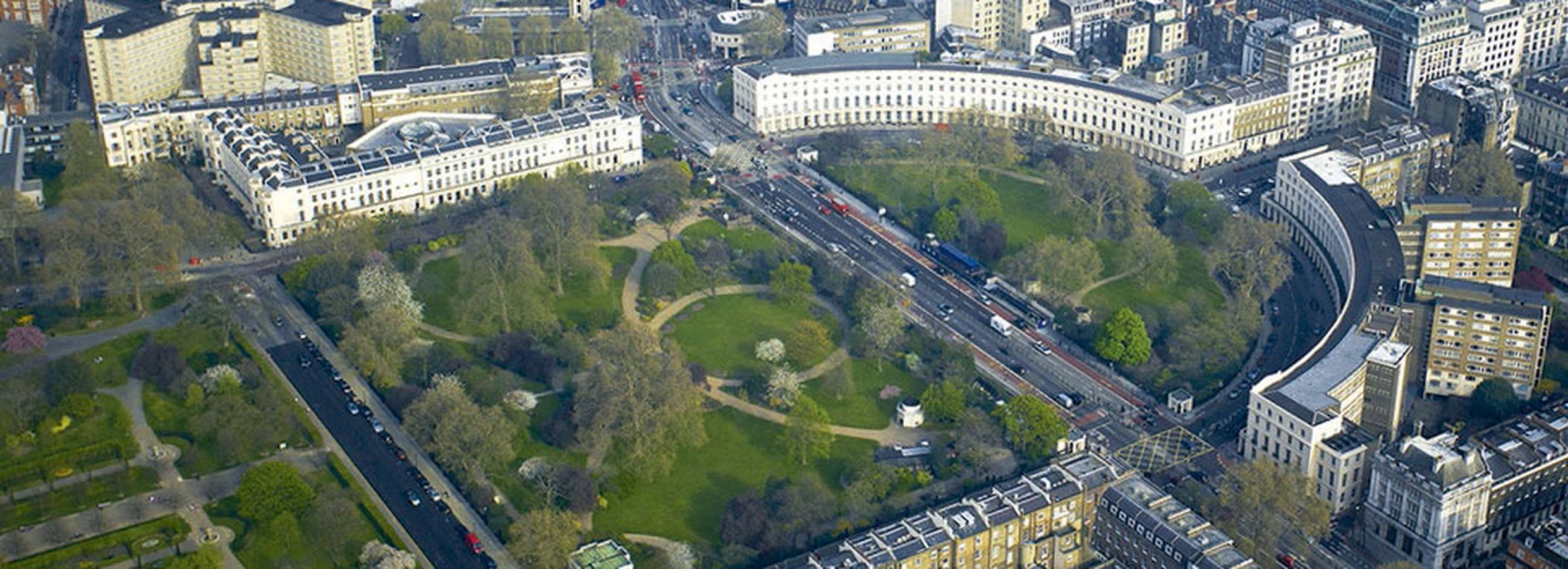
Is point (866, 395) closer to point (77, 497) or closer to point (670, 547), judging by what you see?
point (670, 547)

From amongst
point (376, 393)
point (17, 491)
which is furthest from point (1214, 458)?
point (17, 491)

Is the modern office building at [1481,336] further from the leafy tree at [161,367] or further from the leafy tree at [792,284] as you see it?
the leafy tree at [161,367]

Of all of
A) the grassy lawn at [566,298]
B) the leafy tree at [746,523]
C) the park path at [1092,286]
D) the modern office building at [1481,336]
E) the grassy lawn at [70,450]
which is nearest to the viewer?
the leafy tree at [746,523]

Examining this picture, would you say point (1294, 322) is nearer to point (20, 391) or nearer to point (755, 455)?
point (755, 455)

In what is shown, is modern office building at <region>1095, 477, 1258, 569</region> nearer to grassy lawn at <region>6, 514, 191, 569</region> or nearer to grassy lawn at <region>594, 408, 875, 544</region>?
grassy lawn at <region>594, 408, 875, 544</region>

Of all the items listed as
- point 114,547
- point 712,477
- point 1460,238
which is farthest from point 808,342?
point 1460,238

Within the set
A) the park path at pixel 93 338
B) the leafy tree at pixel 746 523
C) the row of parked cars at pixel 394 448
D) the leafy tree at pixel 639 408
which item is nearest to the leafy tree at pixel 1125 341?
the leafy tree at pixel 639 408
